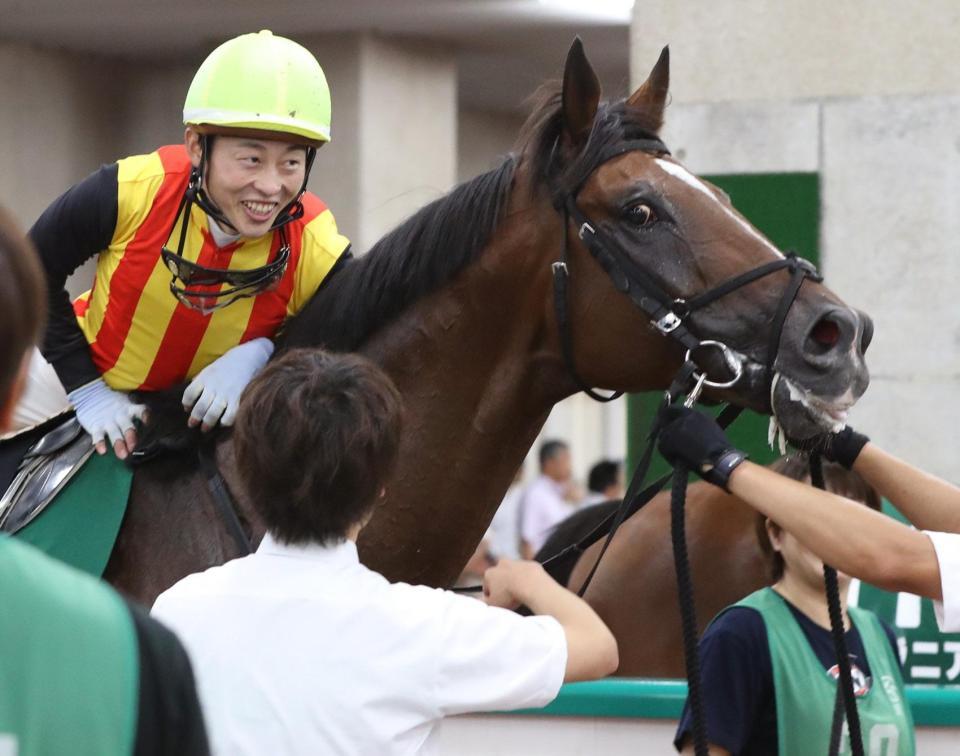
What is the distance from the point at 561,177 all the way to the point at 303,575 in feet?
4.54

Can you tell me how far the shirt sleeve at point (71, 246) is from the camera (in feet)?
9.62

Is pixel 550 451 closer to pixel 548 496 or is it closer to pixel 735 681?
pixel 548 496

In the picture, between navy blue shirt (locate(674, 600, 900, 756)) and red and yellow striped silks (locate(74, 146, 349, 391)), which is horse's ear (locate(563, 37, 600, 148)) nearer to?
red and yellow striped silks (locate(74, 146, 349, 391))

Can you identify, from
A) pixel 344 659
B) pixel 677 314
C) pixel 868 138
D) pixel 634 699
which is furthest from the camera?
pixel 868 138

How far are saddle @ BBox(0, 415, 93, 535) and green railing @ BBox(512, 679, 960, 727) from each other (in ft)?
4.36

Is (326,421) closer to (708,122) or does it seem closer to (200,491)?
(200,491)

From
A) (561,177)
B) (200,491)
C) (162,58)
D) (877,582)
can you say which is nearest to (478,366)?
(561,177)

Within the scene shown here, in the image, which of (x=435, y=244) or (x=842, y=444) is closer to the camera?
(x=842, y=444)

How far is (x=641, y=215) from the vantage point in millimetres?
2873

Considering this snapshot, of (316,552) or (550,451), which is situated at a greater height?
(316,552)

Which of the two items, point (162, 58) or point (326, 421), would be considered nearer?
point (326, 421)

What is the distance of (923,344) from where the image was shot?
18.7 feet

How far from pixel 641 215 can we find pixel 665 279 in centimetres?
14

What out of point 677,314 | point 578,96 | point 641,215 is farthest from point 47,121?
point 677,314
